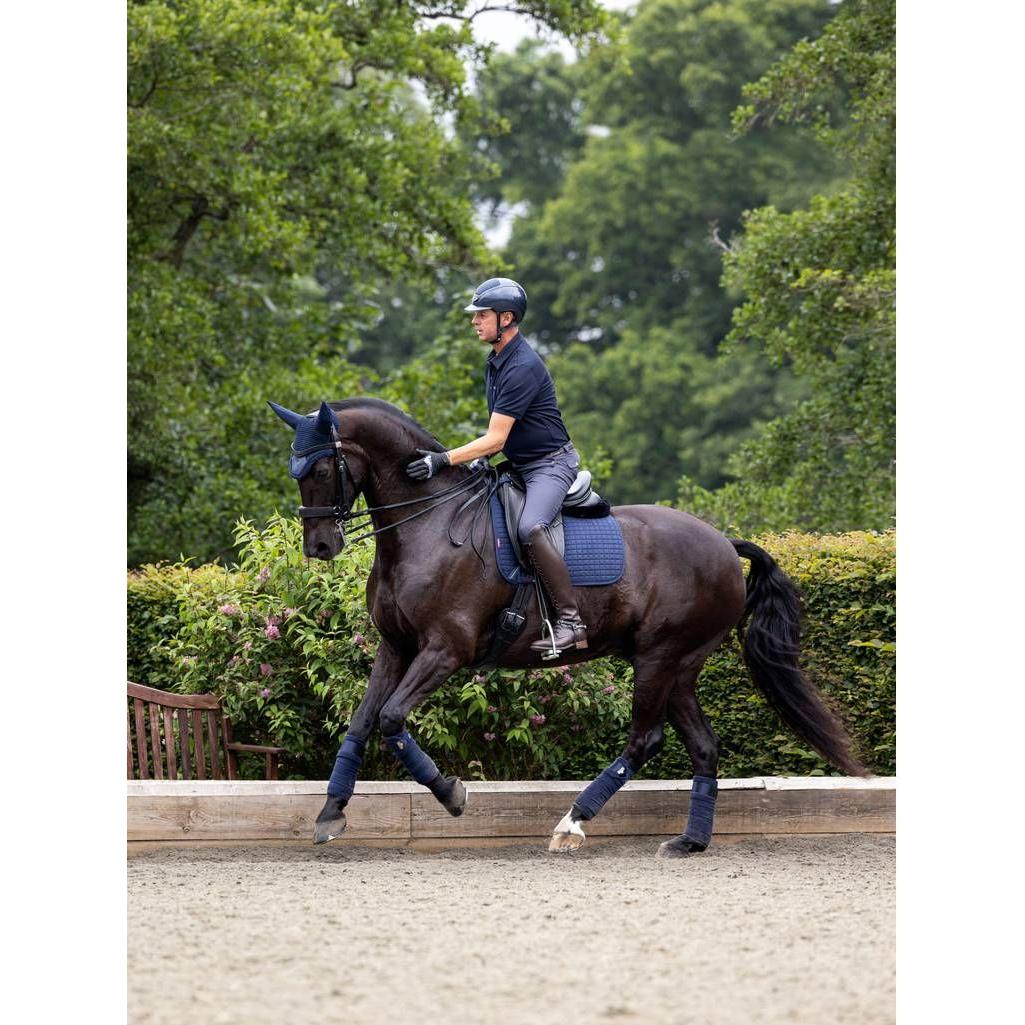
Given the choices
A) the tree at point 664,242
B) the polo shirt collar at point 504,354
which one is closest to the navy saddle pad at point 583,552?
the polo shirt collar at point 504,354

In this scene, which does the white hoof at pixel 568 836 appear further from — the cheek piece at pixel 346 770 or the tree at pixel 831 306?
the tree at pixel 831 306

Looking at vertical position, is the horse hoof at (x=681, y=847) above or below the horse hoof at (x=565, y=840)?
below

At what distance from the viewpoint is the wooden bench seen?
9078 mm

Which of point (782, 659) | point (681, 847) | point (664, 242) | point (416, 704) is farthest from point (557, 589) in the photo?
point (664, 242)

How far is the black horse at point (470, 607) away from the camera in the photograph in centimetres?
790

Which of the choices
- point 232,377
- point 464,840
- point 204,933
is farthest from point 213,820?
point 232,377

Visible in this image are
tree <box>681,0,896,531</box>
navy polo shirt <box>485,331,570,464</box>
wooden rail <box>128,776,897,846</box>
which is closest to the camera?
navy polo shirt <box>485,331,570,464</box>

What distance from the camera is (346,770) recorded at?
7.96m

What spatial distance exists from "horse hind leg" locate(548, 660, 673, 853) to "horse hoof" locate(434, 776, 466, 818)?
0.54 m

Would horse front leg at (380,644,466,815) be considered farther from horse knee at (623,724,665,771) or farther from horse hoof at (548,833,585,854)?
horse knee at (623,724,665,771)

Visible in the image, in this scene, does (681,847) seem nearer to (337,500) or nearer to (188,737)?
(337,500)

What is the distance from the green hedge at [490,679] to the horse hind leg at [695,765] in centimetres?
52

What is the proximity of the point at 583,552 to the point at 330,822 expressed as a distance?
1.92m

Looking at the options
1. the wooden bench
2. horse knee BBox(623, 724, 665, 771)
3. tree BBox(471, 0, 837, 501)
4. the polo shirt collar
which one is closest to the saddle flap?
the polo shirt collar
